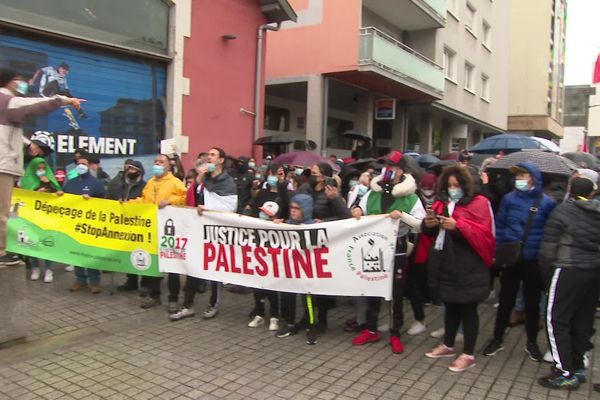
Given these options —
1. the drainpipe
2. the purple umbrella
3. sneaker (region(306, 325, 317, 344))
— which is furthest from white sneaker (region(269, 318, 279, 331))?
the drainpipe

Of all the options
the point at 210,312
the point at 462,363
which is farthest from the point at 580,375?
the point at 210,312

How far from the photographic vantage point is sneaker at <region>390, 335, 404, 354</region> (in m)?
5.00

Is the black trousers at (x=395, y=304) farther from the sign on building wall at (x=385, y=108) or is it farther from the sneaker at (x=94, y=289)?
the sign on building wall at (x=385, y=108)

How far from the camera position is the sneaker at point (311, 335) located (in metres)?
5.22

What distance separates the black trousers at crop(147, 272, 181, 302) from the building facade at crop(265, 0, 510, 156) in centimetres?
1063

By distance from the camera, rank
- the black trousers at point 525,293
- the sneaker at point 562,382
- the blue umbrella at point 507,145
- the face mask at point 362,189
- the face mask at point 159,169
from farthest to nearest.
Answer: the blue umbrella at point 507,145
the face mask at point 362,189
the face mask at point 159,169
the black trousers at point 525,293
the sneaker at point 562,382

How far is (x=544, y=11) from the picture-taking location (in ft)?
157

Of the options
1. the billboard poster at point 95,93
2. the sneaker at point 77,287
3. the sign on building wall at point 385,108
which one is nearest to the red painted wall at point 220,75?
the billboard poster at point 95,93

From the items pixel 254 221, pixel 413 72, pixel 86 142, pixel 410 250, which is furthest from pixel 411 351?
pixel 413 72

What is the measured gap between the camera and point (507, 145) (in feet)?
35.3

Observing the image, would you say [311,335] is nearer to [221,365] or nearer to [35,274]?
[221,365]

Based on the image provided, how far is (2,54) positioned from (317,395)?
791 cm

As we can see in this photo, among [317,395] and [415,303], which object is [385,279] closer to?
[415,303]

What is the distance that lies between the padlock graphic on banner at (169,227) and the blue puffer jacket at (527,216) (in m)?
3.55
